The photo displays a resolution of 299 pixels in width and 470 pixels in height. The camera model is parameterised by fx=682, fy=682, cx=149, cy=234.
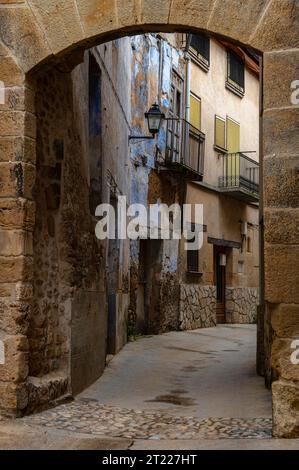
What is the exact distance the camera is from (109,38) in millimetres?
5574

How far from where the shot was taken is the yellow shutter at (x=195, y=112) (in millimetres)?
17297

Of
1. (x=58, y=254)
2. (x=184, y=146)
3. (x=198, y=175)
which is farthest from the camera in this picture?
(x=198, y=175)

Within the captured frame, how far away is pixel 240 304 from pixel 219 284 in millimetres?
931

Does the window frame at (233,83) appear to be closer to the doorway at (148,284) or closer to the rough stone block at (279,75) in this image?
the doorway at (148,284)

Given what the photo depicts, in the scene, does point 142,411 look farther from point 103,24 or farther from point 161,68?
point 161,68

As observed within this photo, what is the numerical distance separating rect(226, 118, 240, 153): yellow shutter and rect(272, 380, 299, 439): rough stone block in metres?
15.4

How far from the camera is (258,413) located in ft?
19.0

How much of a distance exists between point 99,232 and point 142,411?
300cm

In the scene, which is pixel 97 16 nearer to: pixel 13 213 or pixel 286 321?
pixel 13 213

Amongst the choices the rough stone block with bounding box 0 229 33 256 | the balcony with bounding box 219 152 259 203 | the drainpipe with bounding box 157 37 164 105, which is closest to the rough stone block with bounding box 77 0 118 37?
the rough stone block with bounding box 0 229 33 256

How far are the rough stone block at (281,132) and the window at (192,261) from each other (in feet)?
38.8

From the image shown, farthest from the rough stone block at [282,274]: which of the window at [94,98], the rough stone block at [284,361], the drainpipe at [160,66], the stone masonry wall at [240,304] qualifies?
the stone masonry wall at [240,304]

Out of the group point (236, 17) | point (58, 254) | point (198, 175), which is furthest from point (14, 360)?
point (198, 175)

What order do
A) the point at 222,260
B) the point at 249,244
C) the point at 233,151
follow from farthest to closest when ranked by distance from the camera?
the point at 249,244, the point at 233,151, the point at 222,260
